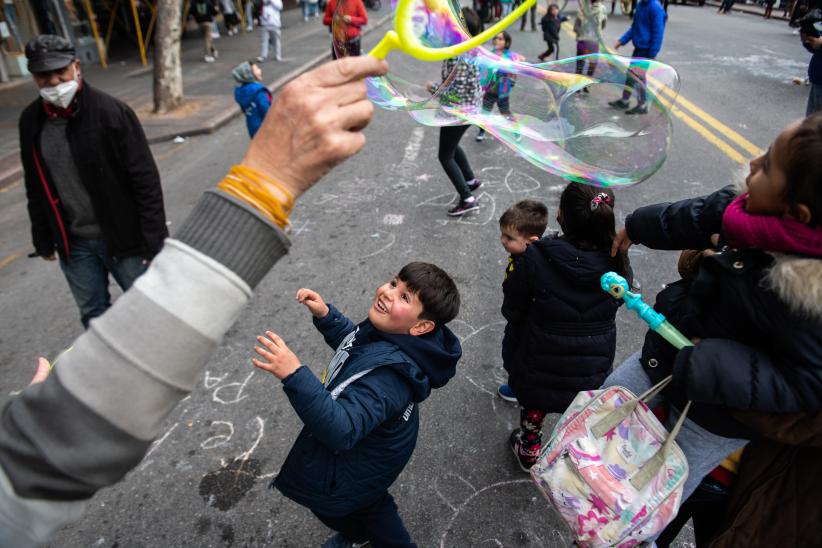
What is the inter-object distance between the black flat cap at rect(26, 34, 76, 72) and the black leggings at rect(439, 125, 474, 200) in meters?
2.78

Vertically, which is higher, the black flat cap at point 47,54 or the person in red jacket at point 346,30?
the person in red jacket at point 346,30

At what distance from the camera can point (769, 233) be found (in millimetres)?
1182

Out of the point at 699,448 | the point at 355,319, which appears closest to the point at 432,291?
the point at 699,448

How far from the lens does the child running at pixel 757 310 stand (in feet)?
3.69

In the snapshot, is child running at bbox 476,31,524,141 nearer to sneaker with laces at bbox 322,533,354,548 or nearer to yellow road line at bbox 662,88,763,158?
sneaker with laces at bbox 322,533,354,548

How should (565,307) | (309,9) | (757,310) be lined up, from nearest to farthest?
(757,310)
(565,307)
(309,9)

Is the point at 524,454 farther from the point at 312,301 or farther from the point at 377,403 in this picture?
the point at 312,301

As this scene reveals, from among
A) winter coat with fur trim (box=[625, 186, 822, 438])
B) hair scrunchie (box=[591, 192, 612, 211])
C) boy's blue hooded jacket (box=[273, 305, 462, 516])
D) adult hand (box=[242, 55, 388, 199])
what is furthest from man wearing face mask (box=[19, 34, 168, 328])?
winter coat with fur trim (box=[625, 186, 822, 438])

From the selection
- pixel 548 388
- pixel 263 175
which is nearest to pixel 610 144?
pixel 548 388

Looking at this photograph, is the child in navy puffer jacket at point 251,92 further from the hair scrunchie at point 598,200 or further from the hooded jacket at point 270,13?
the hooded jacket at point 270,13

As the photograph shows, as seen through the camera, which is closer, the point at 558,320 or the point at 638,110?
the point at 638,110

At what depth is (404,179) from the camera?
18.3ft

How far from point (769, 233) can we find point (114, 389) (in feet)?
4.56

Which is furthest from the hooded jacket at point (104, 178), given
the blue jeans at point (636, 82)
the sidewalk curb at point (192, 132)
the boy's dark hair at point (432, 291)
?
the sidewalk curb at point (192, 132)
